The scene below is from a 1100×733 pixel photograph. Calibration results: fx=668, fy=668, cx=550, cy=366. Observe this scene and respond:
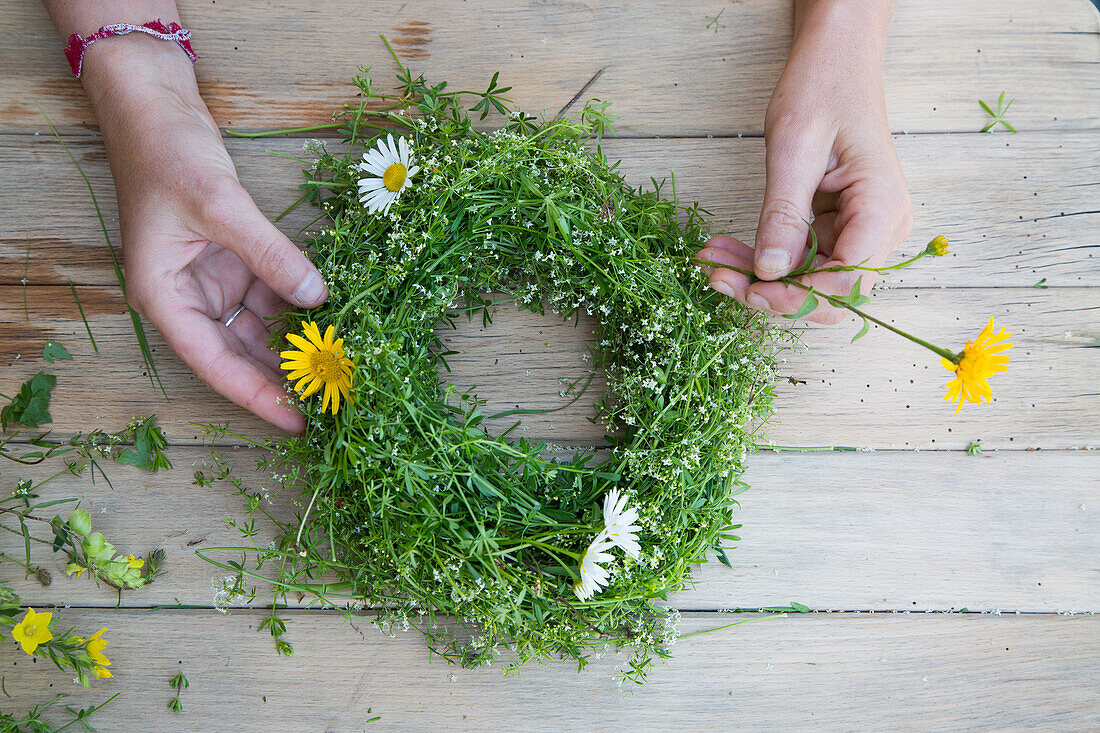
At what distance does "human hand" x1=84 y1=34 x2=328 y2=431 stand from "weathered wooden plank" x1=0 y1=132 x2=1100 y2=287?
139mm

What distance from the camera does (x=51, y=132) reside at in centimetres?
136

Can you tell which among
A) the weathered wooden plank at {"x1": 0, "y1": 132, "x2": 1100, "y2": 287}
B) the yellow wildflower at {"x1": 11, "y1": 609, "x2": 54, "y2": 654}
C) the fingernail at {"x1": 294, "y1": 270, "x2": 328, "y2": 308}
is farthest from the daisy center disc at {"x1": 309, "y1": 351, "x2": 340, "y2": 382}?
the yellow wildflower at {"x1": 11, "y1": 609, "x2": 54, "y2": 654}

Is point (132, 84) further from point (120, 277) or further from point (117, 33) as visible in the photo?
point (120, 277)

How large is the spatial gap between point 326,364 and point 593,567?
545mm

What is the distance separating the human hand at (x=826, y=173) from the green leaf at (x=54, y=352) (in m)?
1.26

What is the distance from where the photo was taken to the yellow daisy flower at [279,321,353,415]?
1067 millimetres

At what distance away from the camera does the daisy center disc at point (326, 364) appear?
107 cm

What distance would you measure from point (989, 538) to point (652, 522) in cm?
76

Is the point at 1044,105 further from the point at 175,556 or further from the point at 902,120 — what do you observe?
the point at 175,556

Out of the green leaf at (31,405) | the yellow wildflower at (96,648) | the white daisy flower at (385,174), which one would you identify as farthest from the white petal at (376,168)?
the yellow wildflower at (96,648)

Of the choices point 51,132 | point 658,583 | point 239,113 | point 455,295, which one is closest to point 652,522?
point 658,583

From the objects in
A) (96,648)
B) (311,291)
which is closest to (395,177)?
(311,291)

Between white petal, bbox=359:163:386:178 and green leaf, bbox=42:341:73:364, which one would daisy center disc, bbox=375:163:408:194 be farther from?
green leaf, bbox=42:341:73:364

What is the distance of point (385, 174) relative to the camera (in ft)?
3.86
